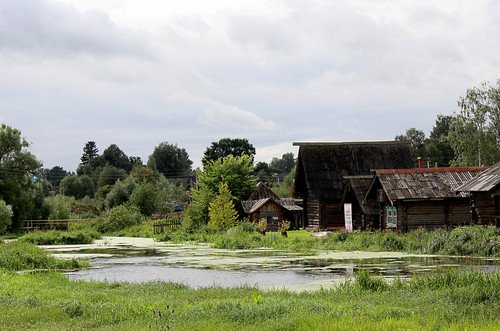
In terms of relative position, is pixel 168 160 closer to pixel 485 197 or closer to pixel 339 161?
pixel 339 161

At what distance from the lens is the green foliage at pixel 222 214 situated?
5806cm

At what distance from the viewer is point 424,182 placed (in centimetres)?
4281

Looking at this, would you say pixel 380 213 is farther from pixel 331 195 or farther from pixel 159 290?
pixel 159 290

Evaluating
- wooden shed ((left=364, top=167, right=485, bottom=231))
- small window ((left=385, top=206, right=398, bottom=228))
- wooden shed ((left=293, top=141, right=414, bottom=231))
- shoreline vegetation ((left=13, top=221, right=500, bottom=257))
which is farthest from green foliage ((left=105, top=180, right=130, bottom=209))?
wooden shed ((left=364, top=167, right=485, bottom=231))

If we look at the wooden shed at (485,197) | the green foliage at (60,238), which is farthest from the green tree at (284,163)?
the wooden shed at (485,197)

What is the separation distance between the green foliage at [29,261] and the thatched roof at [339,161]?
27068 millimetres

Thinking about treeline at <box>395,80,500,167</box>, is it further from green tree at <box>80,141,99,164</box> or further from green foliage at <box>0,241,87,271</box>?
green tree at <box>80,141,99,164</box>

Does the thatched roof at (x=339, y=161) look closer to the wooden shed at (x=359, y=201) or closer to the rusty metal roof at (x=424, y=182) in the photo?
the wooden shed at (x=359, y=201)

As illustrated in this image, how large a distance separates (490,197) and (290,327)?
2957 centimetres

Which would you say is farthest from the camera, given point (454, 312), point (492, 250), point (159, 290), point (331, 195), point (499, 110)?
point (499, 110)

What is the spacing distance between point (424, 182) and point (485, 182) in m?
5.25

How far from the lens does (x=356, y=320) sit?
11719mm

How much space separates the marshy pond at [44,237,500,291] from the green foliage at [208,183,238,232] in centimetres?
2016

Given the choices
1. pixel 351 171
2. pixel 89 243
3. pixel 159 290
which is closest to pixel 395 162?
pixel 351 171
